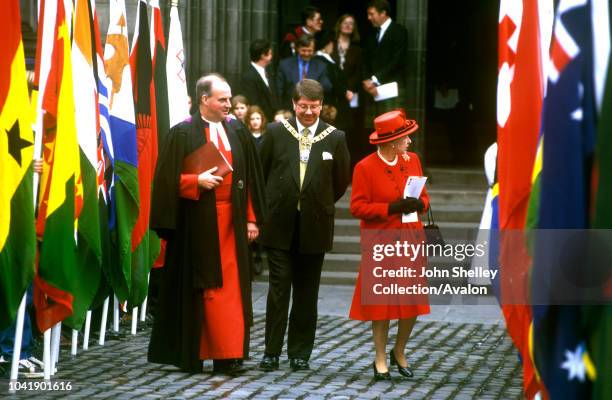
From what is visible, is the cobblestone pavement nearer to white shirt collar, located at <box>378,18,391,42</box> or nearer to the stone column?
white shirt collar, located at <box>378,18,391,42</box>

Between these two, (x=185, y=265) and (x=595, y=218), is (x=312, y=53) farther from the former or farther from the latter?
(x=595, y=218)

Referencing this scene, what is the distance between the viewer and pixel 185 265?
8.88 m

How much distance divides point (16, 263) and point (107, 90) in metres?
2.39

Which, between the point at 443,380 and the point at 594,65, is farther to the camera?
the point at 443,380

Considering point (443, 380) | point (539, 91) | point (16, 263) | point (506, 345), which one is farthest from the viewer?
point (506, 345)

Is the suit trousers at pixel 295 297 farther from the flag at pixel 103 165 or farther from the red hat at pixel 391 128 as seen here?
the flag at pixel 103 165

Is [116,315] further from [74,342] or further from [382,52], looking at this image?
[382,52]

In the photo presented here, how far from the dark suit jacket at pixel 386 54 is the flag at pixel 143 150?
4743 mm

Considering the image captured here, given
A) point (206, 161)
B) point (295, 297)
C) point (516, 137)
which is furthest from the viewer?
point (295, 297)

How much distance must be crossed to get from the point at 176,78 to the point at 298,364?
3.60m

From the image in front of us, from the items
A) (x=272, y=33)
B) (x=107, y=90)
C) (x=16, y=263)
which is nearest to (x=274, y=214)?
(x=107, y=90)

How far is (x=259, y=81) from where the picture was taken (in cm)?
1512

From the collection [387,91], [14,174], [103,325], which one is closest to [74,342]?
[103,325]

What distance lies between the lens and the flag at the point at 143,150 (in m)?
10.4
